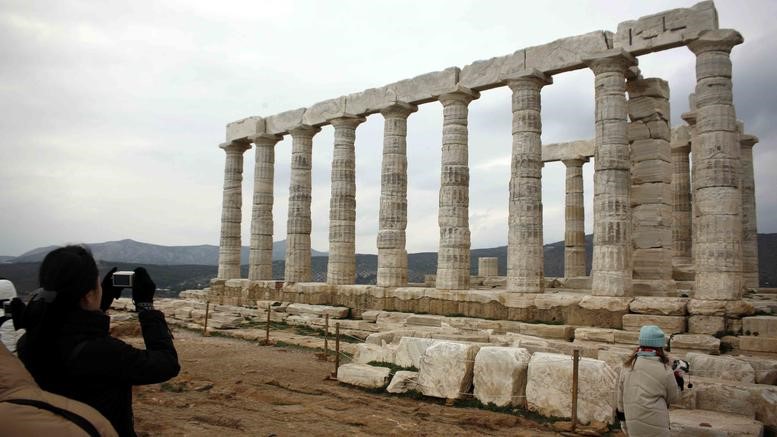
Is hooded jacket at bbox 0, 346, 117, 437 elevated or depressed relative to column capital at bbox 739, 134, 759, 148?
depressed

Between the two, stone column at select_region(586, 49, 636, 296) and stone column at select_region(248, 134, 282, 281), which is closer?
stone column at select_region(586, 49, 636, 296)

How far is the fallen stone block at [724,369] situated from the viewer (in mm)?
9547

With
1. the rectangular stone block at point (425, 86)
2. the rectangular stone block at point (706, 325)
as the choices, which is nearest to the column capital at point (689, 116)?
the rectangular stone block at point (425, 86)

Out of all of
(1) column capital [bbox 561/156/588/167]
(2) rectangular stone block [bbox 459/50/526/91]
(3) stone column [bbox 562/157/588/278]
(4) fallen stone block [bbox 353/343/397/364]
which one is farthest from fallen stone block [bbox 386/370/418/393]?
(1) column capital [bbox 561/156/588/167]

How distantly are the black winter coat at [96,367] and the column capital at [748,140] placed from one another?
27342 millimetres

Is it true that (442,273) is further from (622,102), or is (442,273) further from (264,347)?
(622,102)

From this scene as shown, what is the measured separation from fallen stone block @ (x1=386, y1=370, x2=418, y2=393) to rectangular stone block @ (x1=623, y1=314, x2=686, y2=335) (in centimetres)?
740

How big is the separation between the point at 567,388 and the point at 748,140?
21.4 metres

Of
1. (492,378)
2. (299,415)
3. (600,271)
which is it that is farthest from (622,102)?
(299,415)

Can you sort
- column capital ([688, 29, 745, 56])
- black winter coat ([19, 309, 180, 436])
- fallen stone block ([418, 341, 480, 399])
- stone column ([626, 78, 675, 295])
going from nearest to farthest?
black winter coat ([19, 309, 180, 436])
fallen stone block ([418, 341, 480, 399])
column capital ([688, 29, 745, 56])
stone column ([626, 78, 675, 295])

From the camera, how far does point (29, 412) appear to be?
2.29 m

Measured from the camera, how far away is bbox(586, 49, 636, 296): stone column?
16.3 m

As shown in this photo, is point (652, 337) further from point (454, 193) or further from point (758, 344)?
point (454, 193)

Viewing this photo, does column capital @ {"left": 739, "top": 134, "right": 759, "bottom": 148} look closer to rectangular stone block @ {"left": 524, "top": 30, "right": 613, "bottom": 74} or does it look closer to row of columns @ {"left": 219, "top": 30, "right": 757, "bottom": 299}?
row of columns @ {"left": 219, "top": 30, "right": 757, "bottom": 299}
